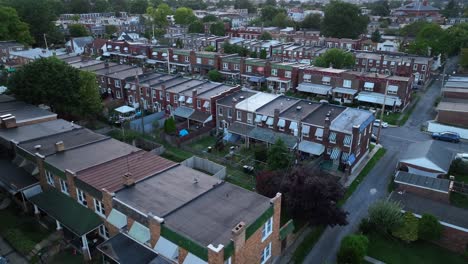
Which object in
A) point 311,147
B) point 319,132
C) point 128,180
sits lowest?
point 311,147

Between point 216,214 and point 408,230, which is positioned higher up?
point 216,214

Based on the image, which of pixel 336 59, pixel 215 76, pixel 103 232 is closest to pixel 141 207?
pixel 103 232

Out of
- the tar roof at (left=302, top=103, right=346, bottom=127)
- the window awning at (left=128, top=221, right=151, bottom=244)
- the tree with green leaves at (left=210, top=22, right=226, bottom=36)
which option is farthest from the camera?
the tree with green leaves at (left=210, top=22, right=226, bottom=36)

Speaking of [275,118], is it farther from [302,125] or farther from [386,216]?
[386,216]

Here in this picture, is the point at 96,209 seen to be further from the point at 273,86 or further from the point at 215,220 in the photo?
the point at 273,86

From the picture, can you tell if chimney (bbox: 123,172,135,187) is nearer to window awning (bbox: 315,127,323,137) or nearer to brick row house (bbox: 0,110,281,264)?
brick row house (bbox: 0,110,281,264)

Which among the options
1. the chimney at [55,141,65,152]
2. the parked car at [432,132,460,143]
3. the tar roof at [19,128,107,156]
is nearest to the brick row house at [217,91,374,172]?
the parked car at [432,132,460,143]

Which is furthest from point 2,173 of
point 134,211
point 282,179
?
point 282,179
